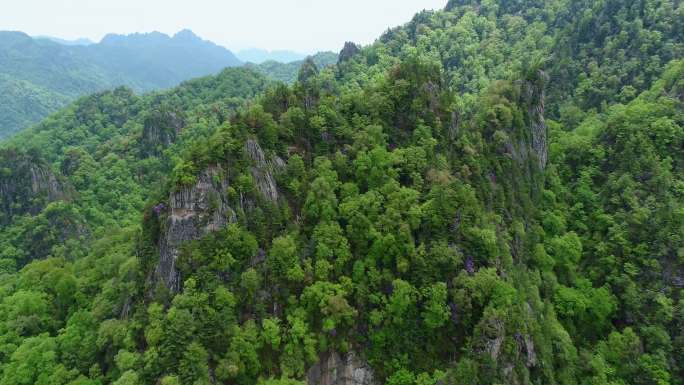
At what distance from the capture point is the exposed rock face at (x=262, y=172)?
44.1 meters

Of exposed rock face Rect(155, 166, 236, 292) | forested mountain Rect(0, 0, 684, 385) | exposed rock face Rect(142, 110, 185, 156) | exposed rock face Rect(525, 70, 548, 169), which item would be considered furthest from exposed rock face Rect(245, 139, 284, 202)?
exposed rock face Rect(142, 110, 185, 156)

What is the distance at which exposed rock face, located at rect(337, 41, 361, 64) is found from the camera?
453 ft

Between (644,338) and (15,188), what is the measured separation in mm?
120999

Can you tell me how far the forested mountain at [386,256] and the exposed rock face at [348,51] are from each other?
3068 inches

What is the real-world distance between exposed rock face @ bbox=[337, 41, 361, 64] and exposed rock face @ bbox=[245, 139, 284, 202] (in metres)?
100

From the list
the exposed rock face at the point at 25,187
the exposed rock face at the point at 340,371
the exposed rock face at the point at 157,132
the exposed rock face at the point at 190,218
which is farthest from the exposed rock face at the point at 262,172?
the exposed rock face at the point at 157,132

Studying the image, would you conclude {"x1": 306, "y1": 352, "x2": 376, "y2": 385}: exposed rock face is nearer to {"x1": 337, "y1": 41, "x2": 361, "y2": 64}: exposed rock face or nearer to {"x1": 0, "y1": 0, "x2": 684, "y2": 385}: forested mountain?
{"x1": 0, "y1": 0, "x2": 684, "y2": 385}: forested mountain

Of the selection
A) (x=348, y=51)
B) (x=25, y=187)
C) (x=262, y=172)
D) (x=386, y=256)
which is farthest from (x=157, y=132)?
(x=386, y=256)

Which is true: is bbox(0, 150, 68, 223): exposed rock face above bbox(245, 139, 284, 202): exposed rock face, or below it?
below

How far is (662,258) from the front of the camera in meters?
54.2

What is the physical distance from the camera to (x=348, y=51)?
140 metres

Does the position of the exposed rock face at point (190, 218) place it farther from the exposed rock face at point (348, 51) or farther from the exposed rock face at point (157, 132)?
the exposed rock face at point (348, 51)

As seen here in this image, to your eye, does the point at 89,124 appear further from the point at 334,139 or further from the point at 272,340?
the point at 272,340

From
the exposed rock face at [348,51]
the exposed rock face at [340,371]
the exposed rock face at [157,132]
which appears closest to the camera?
the exposed rock face at [340,371]
